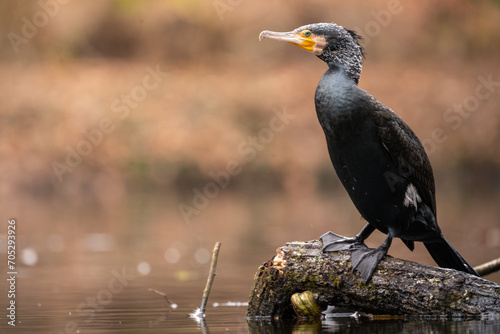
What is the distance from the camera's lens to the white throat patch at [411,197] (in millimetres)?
5664

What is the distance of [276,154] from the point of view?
28.1 meters

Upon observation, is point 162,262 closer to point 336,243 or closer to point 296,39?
point 336,243

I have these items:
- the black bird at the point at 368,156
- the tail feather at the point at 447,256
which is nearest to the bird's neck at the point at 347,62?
the black bird at the point at 368,156

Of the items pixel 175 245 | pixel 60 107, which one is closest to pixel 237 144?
pixel 60 107

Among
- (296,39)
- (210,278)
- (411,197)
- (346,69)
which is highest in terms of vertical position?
(296,39)

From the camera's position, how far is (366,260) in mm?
5457

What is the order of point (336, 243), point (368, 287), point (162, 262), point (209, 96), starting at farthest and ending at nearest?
point (209, 96) < point (162, 262) < point (336, 243) < point (368, 287)

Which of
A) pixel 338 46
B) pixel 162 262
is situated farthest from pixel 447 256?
pixel 162 262

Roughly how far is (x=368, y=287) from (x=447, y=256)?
0.85 metres

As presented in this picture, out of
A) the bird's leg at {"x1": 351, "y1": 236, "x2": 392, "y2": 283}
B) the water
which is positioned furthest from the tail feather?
the water

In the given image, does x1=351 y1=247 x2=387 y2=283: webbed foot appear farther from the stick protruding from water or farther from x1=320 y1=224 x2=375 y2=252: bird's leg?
the stick protruding from water

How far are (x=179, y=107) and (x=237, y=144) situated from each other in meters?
2.96

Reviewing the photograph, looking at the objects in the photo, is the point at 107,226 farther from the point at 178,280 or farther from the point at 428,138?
the point at 428,138

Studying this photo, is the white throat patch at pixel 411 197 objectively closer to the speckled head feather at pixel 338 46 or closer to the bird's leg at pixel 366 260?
the bird's leg at pixel 366 260
